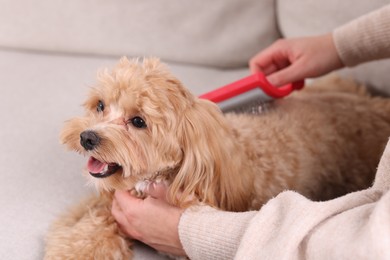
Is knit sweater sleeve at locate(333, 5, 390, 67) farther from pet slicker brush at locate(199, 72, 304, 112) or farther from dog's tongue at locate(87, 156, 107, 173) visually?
dog's tongue at locate(87, 156, 107, 173)

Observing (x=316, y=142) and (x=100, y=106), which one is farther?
(x=316, y=142)

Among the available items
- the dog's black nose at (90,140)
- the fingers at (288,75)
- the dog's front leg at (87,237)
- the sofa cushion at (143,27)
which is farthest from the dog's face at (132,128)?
the sofa cushion at (143,27)

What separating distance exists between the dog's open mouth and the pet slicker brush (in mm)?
390

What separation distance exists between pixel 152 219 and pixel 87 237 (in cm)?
17

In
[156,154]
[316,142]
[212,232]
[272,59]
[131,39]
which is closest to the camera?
[212,232]

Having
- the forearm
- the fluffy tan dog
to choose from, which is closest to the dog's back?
the fluffy tan dog

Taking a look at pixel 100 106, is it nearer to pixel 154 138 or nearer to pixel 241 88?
pixel 154 138

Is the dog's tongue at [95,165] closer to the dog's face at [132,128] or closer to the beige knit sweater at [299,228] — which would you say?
the dog's face at [132,128]

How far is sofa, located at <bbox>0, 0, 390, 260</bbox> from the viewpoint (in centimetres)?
161

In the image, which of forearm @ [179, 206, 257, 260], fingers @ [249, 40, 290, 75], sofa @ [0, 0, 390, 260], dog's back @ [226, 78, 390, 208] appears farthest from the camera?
sofa @ [0, 0, 390, 260]

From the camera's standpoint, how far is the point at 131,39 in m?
1.83

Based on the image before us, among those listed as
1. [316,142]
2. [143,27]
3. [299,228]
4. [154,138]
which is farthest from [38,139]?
[299,228]

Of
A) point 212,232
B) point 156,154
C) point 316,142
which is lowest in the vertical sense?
point 316,142

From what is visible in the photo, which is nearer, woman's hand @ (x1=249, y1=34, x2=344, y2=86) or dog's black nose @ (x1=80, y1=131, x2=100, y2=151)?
dog's black nose @ (x1=80, y1=131, x2=100, y2=151)
